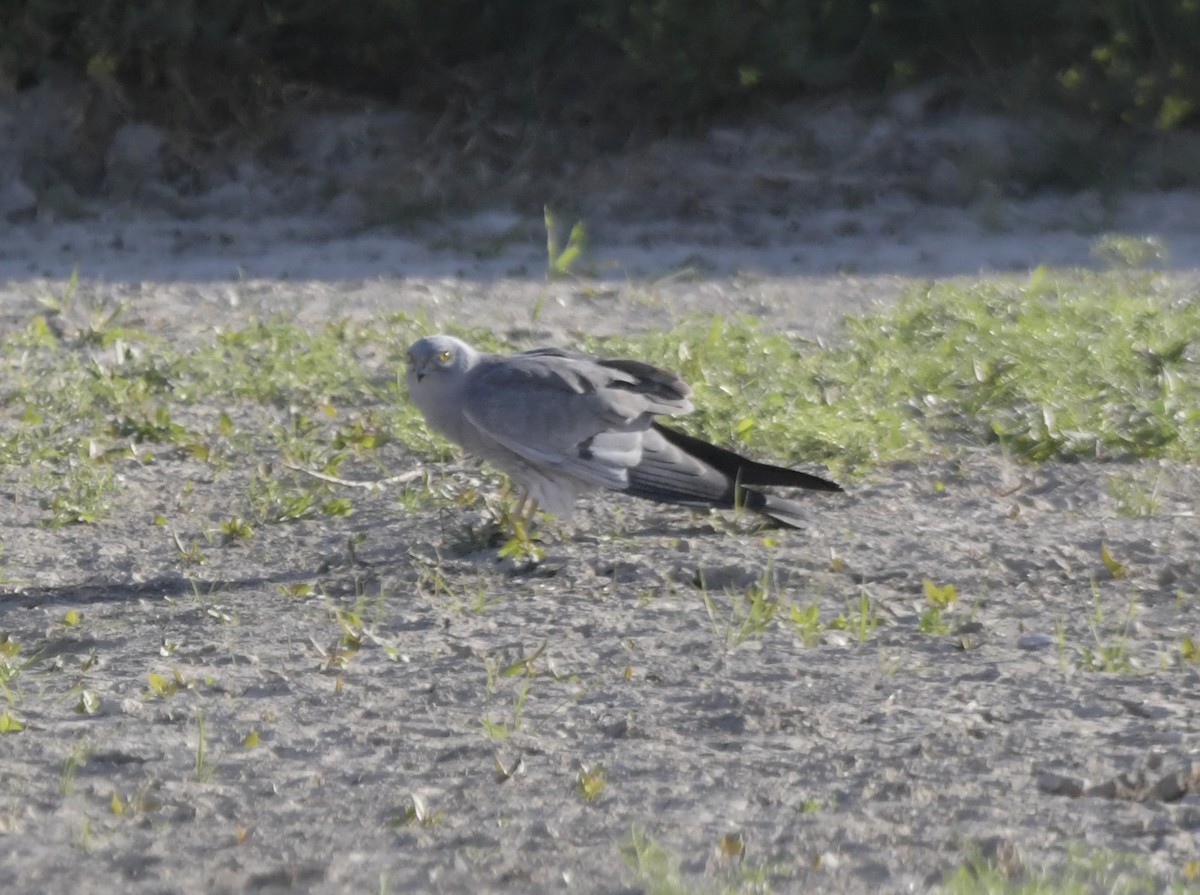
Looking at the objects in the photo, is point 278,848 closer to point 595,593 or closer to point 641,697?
point 641,697

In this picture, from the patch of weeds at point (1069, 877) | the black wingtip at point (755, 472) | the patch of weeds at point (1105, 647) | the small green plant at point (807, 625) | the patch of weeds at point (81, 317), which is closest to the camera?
the patch of weeds at point (1069, 877)

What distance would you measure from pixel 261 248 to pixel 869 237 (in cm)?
336

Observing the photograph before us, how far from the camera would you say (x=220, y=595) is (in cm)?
439

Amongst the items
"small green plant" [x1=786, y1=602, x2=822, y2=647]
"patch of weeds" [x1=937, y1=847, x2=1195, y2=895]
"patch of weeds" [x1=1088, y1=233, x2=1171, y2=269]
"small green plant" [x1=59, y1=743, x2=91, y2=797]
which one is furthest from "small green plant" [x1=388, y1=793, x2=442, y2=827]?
"patch of weeds" [x1=1088, y1=233, x2=1171, y2=269]

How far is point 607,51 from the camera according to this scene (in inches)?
462

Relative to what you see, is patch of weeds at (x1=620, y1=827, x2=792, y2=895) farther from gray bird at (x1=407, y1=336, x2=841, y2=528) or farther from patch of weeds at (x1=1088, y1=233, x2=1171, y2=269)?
patch of weeds at (x1=1088, y1=233, x2=1171, y2=269)

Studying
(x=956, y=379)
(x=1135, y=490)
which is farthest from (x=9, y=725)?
(x=956, y=379)

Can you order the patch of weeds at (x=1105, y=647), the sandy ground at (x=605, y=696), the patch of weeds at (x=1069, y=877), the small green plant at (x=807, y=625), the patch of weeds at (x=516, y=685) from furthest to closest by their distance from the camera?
the small green plant at (x=807, y=625) → the patch of weeds at (x=1105, y=647) → the patch of weeds at (x=516, y=685) → the sandy ground at (x=605, y=696) → the patch of weeds at (x=1069, y=877)

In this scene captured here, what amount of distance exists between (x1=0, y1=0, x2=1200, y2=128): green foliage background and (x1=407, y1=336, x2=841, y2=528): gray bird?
620 cm

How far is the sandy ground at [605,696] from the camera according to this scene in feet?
9.58

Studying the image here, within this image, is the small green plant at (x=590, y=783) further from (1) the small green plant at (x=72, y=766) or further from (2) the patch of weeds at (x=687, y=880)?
(1) the small green plant at (x=72, y=766)

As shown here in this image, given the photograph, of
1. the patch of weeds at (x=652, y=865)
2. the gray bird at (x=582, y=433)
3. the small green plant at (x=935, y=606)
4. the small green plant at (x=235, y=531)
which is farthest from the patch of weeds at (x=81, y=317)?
the patch of weeds at (x=652, y=865)

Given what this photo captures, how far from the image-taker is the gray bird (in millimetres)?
4617

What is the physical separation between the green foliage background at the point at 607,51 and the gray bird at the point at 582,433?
6199 mm
